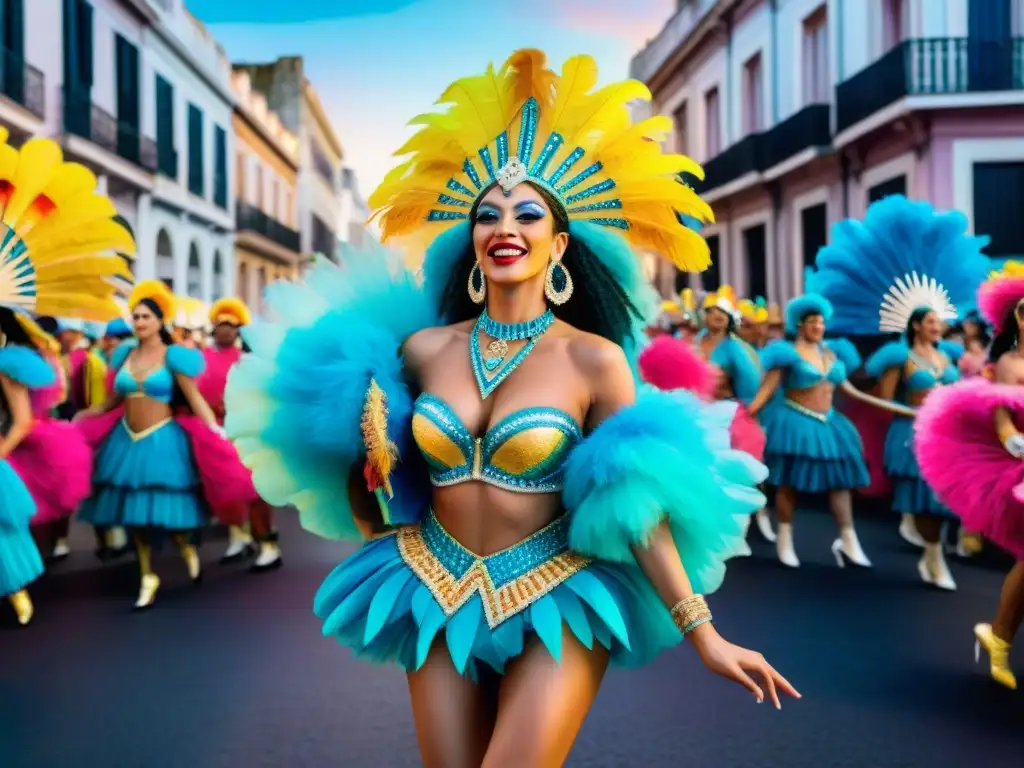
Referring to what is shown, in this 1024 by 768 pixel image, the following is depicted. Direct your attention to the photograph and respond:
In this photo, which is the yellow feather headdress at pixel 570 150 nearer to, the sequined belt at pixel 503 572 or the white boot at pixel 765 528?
the sequined belt at pixel 503 572

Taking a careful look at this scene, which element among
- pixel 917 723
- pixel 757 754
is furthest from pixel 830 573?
pixel 757 754

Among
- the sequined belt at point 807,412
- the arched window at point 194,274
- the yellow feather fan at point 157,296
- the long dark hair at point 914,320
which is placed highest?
the arched window at point 194,274

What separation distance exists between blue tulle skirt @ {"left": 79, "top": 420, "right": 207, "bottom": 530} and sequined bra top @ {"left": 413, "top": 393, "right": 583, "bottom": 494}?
165 inches

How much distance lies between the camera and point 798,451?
7.63m

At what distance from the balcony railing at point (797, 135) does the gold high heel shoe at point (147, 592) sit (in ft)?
49.5

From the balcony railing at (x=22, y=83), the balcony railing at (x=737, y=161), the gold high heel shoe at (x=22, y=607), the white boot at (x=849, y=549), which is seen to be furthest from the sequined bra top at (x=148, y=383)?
the balcony railing at (x=737, y=161)

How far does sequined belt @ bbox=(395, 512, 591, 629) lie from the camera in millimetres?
2576

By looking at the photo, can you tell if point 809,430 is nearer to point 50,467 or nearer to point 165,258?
point 50,467

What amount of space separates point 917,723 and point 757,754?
2.81ft

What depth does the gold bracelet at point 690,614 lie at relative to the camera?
7.98 ft

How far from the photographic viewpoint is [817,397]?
7719 millimetres

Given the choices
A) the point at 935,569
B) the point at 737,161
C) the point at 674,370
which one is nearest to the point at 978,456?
the point at 674,370

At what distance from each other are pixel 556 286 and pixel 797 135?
1744 centimetres

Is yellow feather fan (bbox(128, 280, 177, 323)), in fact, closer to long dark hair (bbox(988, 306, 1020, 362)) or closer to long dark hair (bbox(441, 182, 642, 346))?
long dark hair (bbox(441, 182, 642, 346))
